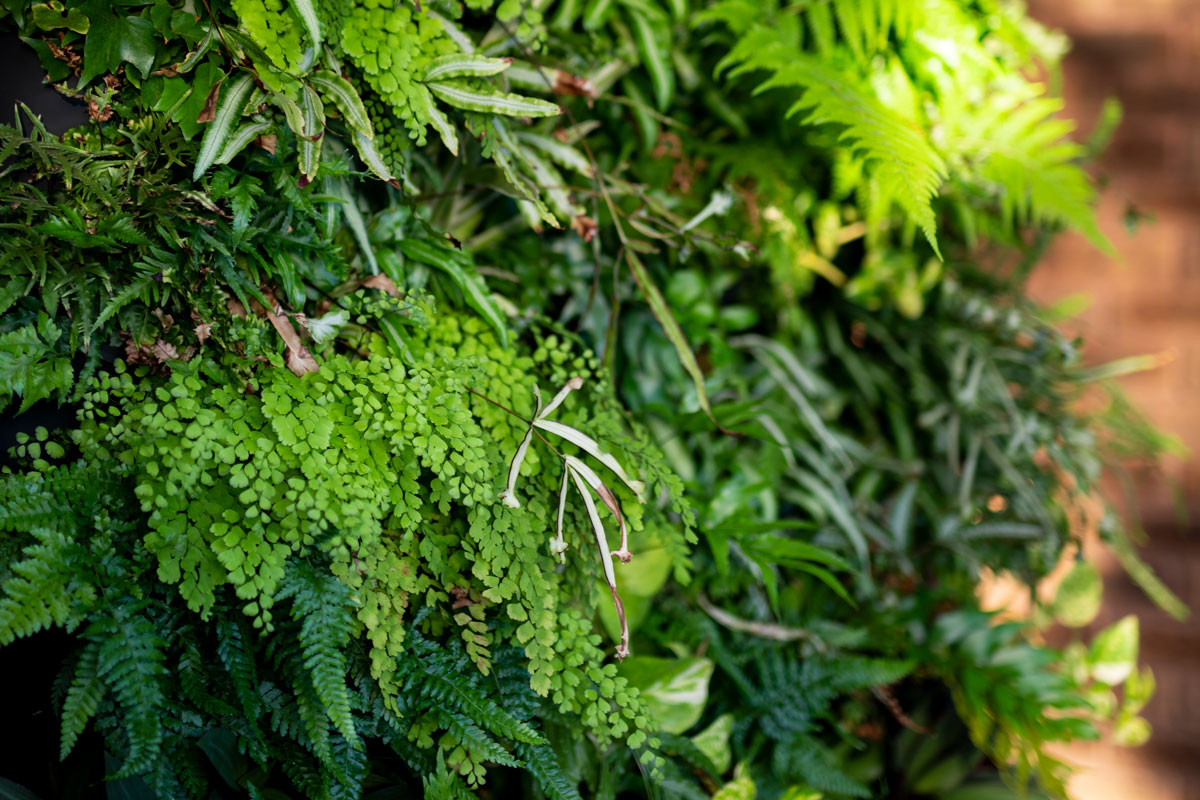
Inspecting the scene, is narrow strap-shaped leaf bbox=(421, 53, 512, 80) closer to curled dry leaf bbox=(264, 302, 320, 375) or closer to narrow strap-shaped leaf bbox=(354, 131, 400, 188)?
narrow strap-shaped leaf bbox=(354, 131, 400, 188)

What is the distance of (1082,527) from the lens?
1.36m

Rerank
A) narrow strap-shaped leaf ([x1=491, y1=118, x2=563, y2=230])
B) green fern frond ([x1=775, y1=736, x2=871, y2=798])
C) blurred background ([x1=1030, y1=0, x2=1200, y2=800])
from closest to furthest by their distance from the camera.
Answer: narrow strap-shaped leaf ([x1=491, y1=118, x2=563, y2=230]), green fern frond ([x1=775, y1=736, x2=871, y2=798]), blurred background ([x1=1030, y1=0, x2=1200, y2=800])

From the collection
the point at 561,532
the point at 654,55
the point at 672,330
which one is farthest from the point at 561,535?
the point at 654,55

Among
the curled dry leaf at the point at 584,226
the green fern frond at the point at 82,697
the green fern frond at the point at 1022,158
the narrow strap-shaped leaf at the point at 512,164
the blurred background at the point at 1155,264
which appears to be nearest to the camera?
the green fern frond at the point at 82,697

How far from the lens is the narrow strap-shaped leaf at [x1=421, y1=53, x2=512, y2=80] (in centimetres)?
74

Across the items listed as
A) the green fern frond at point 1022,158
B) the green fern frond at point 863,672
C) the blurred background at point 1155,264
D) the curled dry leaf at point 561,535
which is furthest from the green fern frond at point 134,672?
the blurred background at point 1155,264

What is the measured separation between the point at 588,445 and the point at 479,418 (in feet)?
0.40

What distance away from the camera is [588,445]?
721 millimetres

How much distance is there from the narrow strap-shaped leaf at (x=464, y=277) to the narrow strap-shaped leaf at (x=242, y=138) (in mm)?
188

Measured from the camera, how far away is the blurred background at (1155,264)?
167 cm

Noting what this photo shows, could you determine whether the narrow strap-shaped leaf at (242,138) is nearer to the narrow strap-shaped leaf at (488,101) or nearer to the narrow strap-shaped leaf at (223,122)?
the narrow strap-shaped leaf at (223,122)

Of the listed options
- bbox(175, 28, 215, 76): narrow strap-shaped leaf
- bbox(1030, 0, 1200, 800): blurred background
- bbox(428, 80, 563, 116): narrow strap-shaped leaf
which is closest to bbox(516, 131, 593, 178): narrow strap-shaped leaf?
bbox(428, 80, 563, 116): narrow strap-shaped leaf

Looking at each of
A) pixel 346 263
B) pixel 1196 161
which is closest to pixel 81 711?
pixel 346 263

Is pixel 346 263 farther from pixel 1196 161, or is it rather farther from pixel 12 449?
pixel 1196 161
